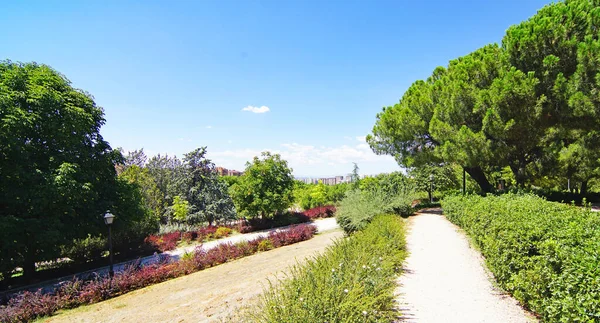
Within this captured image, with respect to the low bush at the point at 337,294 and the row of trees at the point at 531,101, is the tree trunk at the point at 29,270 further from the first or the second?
the row of trees at the point at 531,101

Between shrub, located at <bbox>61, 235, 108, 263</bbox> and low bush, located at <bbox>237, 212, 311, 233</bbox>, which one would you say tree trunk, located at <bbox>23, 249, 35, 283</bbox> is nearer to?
shrub, located at <bbox>61, 235, 108, 263</bbox>

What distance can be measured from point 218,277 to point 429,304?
664cm

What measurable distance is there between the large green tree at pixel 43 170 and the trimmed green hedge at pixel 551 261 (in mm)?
12537

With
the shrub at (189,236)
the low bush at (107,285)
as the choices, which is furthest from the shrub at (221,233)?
the low bush at (107,285)

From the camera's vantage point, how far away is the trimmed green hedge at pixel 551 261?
2.56 meters

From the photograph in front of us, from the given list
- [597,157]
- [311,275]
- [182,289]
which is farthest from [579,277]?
[597,157]

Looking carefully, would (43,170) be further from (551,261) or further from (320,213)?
(320,213)

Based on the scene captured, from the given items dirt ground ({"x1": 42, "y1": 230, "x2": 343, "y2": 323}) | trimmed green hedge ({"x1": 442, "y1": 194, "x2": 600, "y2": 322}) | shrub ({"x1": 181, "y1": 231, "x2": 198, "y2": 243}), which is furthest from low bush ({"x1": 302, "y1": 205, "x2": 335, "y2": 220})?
trimmed green hedge ({"x1": 442, "y1": 194, "x2": 600, "y2": 322})

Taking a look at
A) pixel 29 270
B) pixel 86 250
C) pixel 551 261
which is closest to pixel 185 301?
pixel 551 261

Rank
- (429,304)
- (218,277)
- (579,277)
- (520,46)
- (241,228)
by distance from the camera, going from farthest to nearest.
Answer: (241,228) < (520,46) < (218,277) < (429,304) < (579,277)

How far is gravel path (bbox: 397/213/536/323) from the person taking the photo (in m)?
3.88

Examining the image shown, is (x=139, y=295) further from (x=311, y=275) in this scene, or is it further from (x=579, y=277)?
(x=579, y=277)

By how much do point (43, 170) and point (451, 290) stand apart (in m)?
13.3

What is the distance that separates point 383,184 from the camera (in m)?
22.1
